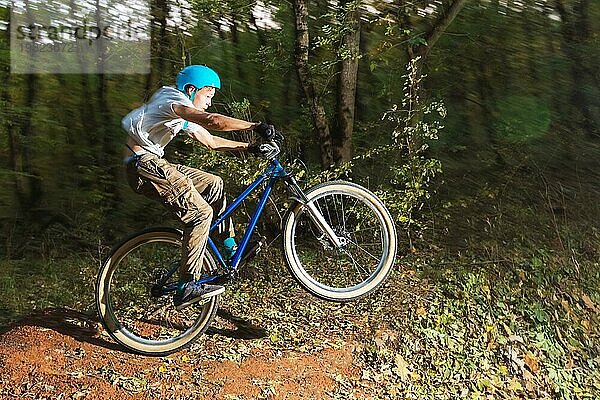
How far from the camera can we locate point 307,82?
4.97 metres

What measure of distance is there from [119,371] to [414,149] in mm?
2541

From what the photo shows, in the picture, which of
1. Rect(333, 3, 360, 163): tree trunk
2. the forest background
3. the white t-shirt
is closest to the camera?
the white t-shirt

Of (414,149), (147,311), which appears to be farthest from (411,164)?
(147,311)

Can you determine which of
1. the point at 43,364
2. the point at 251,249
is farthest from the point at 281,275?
the point at 43,364

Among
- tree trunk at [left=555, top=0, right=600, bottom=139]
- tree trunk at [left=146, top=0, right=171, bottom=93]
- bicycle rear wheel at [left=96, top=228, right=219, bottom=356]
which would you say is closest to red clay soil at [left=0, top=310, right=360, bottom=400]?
bicycle rear wheel at [left=96, top=228, right=219, bottom=356]

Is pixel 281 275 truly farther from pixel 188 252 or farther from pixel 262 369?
pixel 188 252

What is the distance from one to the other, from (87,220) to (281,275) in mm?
2043

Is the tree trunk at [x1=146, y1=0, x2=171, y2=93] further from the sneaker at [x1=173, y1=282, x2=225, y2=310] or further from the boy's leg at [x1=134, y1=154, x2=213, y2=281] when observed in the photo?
the sneaker at [x1=173, y1=282, x2=225, y2=310]

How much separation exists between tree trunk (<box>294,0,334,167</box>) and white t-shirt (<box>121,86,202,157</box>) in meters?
1.79

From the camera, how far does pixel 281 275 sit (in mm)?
4664

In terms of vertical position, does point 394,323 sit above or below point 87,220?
above

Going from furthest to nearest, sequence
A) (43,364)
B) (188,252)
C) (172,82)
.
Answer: (172,82) < (43,364) < (188,252)

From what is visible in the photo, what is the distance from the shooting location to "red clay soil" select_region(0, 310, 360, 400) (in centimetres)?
330

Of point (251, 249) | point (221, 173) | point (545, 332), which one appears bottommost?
point (545, 332)
